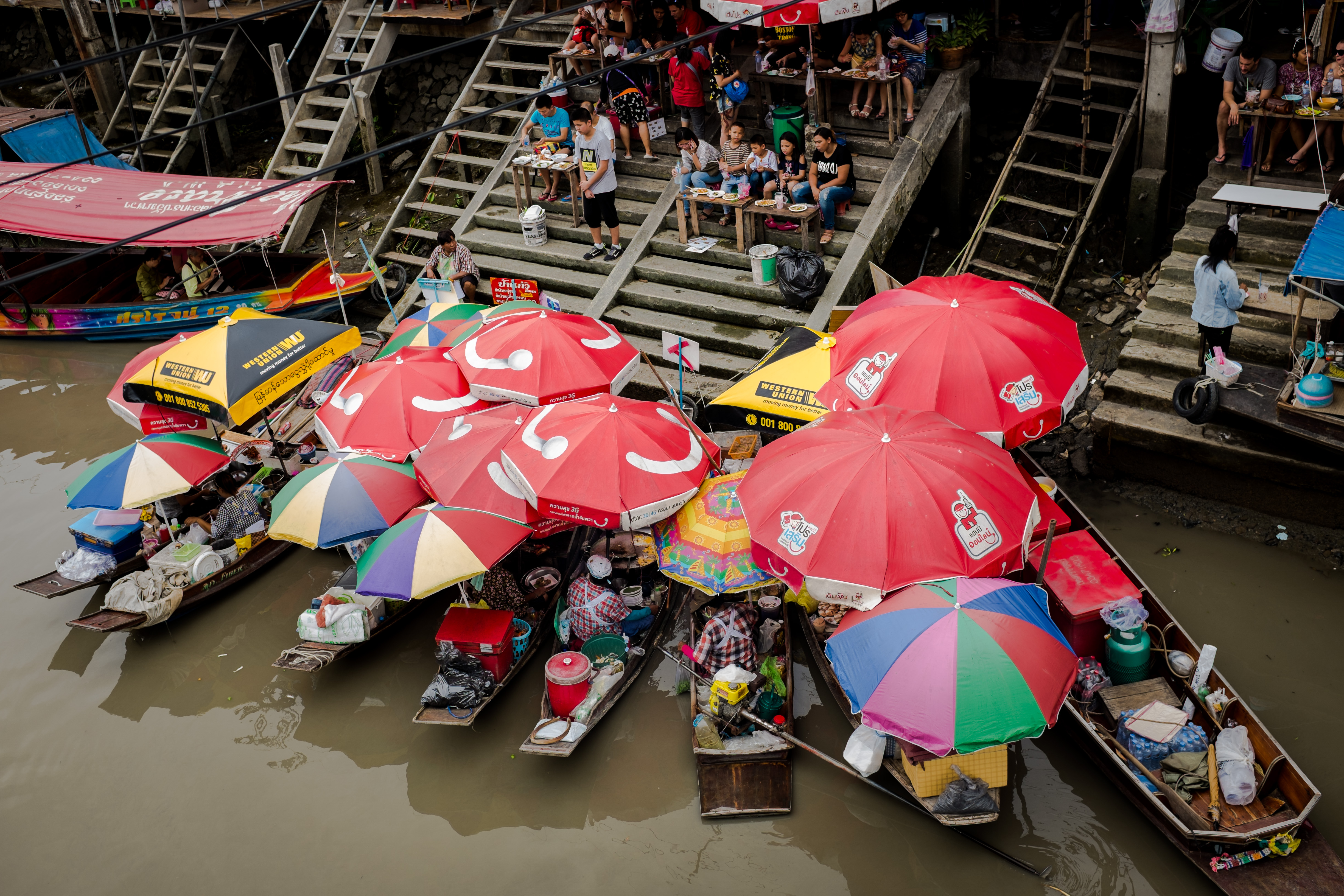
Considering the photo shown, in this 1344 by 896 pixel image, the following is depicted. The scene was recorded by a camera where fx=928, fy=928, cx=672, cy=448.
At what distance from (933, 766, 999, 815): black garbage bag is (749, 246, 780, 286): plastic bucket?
22.0 feet

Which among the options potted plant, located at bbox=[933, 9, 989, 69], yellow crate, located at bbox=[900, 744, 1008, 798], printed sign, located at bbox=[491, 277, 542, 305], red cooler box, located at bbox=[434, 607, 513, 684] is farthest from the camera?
potted plant, located at bbox=[933, 9, 989, 69]

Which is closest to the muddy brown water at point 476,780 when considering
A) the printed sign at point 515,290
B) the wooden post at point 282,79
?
the printed sign at point 515,290

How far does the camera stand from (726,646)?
24.1 feet

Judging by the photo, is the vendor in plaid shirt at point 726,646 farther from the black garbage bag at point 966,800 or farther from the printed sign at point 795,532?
the black garbage bag at point 966,800

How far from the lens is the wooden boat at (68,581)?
356 inches

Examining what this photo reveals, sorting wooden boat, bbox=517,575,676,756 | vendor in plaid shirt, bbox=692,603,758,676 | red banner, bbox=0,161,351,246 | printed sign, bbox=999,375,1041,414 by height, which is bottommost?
wooden boat, bbox=517,575,676,756

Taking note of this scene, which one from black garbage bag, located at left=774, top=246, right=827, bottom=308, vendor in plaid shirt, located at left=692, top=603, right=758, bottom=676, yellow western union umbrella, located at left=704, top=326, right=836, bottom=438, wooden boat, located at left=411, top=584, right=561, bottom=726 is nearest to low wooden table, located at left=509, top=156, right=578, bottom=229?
black garbage bag, located at left=774, top=246, right=827, bottom=308

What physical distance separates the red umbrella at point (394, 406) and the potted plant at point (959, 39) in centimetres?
787

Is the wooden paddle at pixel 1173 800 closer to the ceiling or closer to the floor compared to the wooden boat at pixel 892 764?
closer to the ceiling

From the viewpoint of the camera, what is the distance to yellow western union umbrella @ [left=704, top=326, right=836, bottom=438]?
793cm

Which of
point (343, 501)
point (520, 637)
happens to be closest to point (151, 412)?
point (343, 501)

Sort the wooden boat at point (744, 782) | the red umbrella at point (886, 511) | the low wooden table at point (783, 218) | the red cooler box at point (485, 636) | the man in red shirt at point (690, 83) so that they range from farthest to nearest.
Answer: the man in red shirt at point (690, 83)
the low wooden table at point (783, 218)
the red cooler box at point (485, 636)
the wooden boat at point (744, 782)
the red umbrella at point (886, 511)

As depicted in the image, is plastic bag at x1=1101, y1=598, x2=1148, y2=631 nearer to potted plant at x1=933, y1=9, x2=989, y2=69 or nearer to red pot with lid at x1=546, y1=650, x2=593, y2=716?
red pot with lid at x1=546, y1=650, x2=593, y2=716

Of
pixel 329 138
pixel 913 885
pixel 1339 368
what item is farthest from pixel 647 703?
pixel 329 138
